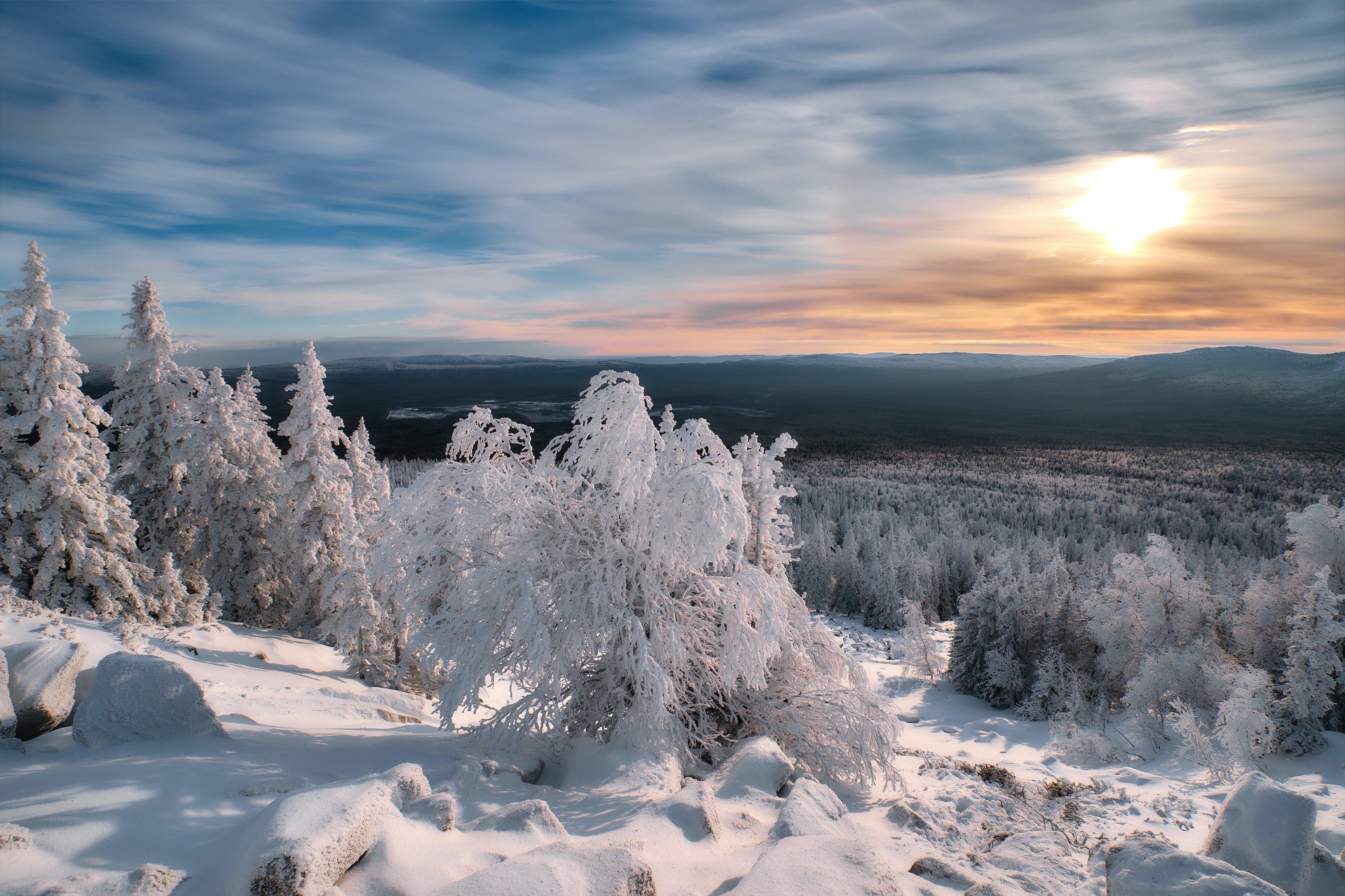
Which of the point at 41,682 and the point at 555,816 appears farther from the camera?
the point at 41,682

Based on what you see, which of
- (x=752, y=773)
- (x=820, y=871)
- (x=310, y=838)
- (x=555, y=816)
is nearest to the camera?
(x=310, y=838)

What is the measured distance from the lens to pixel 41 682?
7410 mm

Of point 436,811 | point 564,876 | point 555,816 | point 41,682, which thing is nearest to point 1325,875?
point 564,876

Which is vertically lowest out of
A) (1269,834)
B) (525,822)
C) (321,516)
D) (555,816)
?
(321,516)

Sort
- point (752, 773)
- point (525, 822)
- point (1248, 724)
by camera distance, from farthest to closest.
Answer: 1. point (1248, 724)
2. point (752, 773)
3. point (525, 822)

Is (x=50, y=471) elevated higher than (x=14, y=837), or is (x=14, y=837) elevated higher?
(x=50, y=471)

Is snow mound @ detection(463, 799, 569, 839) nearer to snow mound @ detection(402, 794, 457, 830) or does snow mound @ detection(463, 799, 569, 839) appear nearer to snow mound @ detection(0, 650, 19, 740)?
snow mound @ detection(402, 794, 457, 830)

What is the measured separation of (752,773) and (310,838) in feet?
17.7

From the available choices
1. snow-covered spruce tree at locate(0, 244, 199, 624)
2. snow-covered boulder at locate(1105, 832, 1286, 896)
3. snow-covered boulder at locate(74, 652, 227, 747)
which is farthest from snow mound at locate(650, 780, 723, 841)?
snow-covered spruce tree at locate(0, 244, 199, 624)

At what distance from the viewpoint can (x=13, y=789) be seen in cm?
583

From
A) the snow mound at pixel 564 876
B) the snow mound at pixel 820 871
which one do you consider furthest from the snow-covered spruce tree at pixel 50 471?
the snow mound at pixel 820 871

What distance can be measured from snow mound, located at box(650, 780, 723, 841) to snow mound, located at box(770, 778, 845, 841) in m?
0.65

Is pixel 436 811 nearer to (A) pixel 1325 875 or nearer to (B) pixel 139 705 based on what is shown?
(B) pixel 139 705

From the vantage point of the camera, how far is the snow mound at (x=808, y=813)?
671 centimetres
